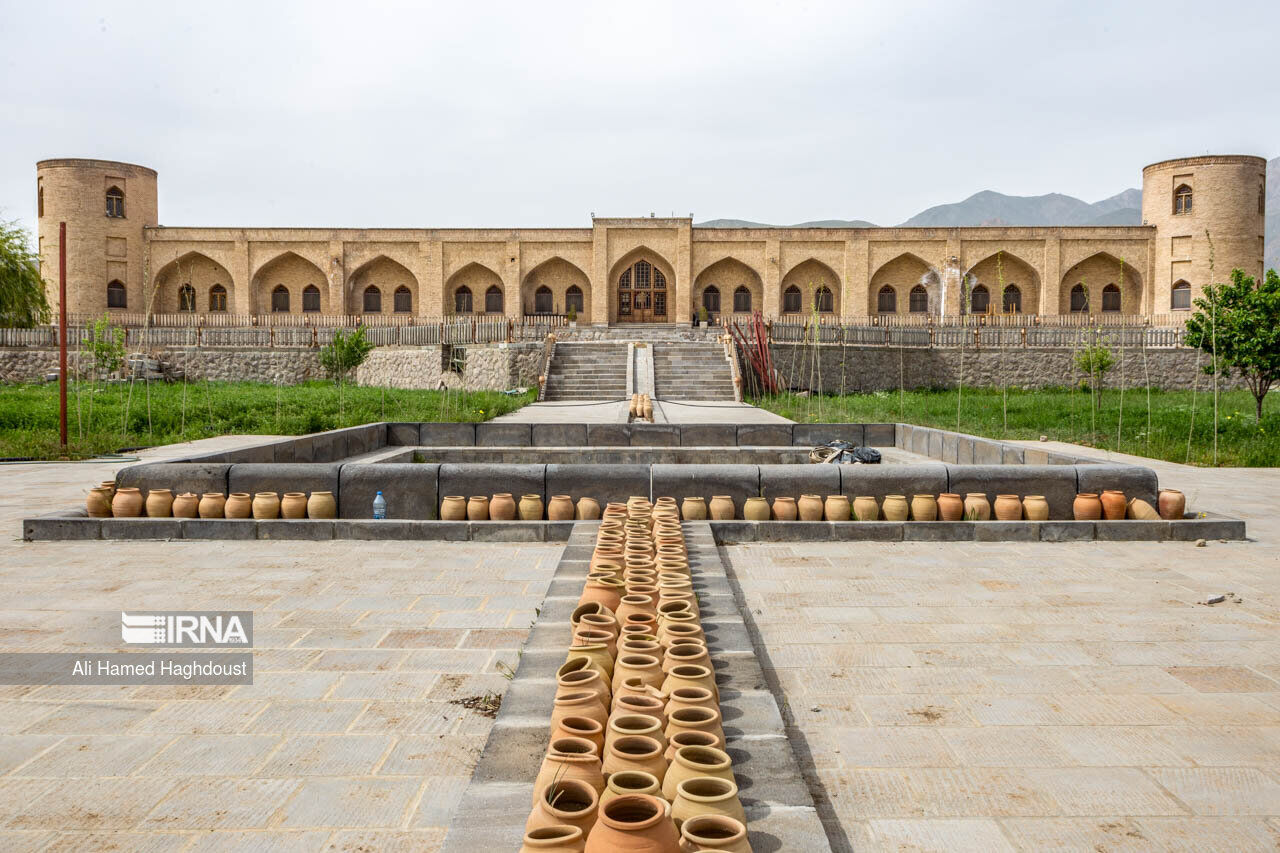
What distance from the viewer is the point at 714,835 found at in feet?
6.79

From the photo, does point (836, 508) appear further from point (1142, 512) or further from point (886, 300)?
point (886, 300)

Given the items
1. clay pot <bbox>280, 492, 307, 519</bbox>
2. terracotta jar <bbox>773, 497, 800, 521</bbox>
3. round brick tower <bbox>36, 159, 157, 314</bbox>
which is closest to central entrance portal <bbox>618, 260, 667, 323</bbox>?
round brick tower <bbox>36, 159, 157, 314</bbox>

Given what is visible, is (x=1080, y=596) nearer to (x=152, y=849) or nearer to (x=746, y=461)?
(x=152, y=849)

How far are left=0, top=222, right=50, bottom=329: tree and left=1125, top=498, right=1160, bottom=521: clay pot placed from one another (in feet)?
101

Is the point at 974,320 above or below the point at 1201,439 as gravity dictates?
above

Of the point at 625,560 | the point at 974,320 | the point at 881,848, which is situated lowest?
the point at 881,848

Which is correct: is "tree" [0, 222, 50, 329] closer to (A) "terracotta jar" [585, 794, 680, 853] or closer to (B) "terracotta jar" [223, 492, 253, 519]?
(B) "terracotta jar" [223, 492, 253, 519]

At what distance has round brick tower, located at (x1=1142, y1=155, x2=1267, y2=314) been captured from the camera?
32781mm

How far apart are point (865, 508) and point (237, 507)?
4.73m

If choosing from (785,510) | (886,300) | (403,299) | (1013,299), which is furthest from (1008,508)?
(403,299)

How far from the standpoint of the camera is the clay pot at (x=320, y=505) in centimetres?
653

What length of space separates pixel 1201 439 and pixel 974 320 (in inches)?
817

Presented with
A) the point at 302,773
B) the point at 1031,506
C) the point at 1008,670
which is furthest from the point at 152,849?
the point at 1031,506

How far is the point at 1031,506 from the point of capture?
660cm
